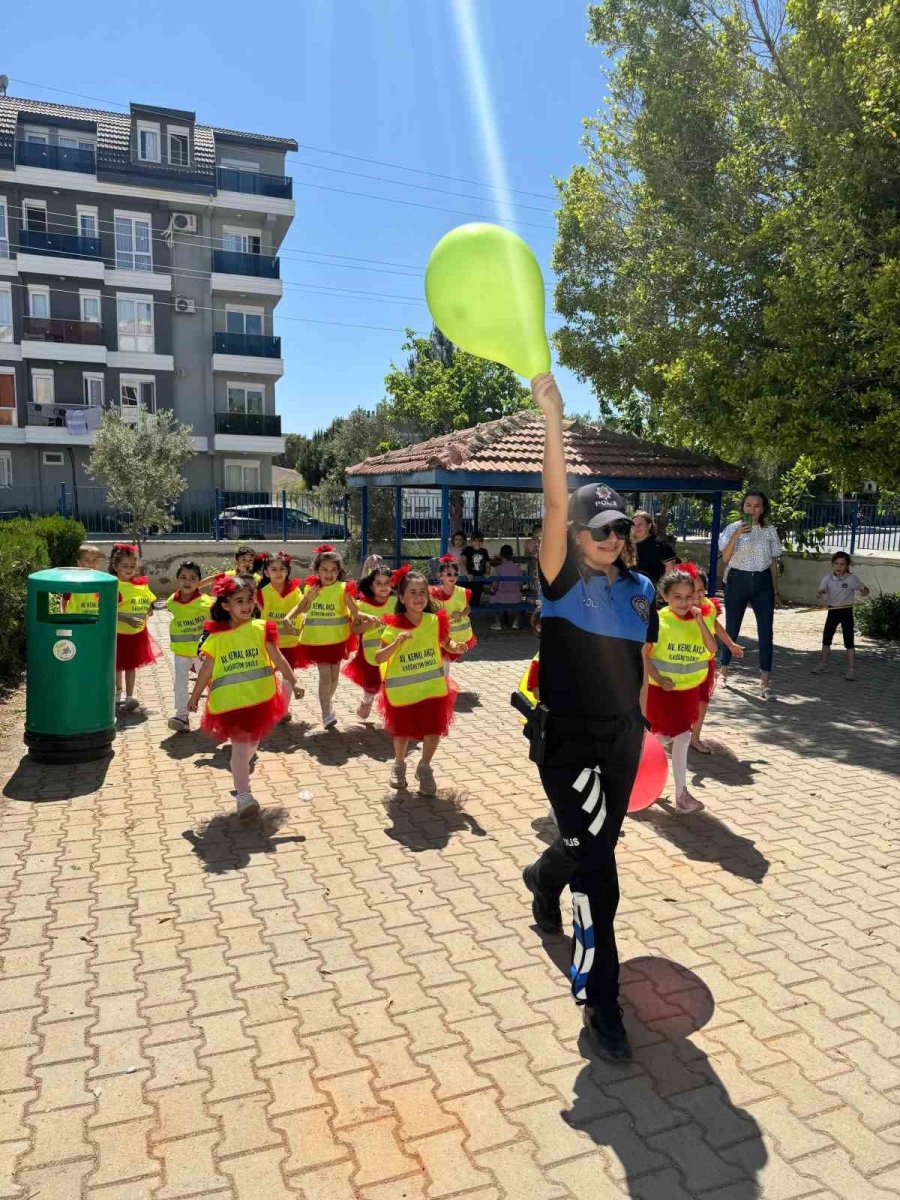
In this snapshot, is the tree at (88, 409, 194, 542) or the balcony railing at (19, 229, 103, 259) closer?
the tree at (88, 409, 194, 542)

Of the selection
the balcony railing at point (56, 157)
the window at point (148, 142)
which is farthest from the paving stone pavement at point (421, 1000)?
the window at point (148, 142)

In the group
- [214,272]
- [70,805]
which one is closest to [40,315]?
[214,272]

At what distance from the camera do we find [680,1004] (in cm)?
352

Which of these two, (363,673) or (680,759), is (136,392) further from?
(680,759)

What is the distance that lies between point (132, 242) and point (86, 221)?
5.46 feet

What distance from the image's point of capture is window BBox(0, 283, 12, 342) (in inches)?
1230

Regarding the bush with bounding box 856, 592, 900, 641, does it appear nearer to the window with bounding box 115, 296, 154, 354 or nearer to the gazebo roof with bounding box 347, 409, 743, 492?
the gazebo roof with bounding box 347, 409, 743, 492

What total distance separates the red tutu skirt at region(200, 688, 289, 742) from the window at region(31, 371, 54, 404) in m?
30.4

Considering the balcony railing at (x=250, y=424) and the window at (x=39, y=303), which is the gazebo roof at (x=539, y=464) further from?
the window at (x=39, y=303)

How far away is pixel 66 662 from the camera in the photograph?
6.31 m

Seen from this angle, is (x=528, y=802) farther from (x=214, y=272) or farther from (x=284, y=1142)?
(x=214, y=272)

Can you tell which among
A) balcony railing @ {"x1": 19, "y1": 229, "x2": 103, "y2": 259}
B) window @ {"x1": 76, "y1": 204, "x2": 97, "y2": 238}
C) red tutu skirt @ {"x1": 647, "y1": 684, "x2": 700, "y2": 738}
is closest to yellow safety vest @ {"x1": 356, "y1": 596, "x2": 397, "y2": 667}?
red tutu skirt @ {"x1": 647, "y1": 684, "x2": 700, "y2": 738}

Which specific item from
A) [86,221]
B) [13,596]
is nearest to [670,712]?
[13,596]

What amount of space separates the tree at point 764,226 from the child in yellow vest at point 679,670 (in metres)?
5.09
